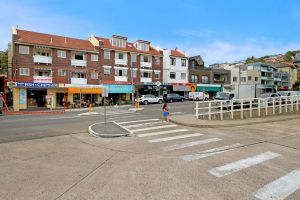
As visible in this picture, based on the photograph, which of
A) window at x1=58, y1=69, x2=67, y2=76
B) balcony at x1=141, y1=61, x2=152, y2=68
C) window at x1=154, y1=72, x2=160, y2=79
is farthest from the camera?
window at x1=154, y1=72, x2=160, y2=79

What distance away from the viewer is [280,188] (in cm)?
468

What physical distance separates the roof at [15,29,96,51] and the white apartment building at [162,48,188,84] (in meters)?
15.6

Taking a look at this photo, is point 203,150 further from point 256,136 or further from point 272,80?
point 272,80

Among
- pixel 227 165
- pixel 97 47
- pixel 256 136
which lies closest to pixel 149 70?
pixel 97 47

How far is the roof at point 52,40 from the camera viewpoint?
31.2m

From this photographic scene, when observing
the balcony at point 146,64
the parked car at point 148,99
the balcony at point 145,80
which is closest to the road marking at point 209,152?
the parked car at point 148,99

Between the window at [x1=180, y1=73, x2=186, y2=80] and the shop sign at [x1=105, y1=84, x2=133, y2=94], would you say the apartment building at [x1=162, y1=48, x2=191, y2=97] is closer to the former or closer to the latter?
the window at [x1=180, y1=73, x2=186, y2=80]

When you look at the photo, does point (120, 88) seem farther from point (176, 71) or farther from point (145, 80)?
point (176, 71)

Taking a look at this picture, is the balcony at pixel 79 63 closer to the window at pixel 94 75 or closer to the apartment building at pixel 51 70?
the apartment building at pixel 51 70

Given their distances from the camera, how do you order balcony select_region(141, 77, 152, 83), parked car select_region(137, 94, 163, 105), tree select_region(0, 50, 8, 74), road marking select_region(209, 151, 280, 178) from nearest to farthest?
road marking select_region(209, 151, 280, 178) → parked car select_region(137, 94, 163, 105) → balcony select_region(141, 77, 152, 83) → tree select_region(0, 50, 8, 74)

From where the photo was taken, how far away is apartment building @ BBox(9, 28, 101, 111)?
30219 millimetres

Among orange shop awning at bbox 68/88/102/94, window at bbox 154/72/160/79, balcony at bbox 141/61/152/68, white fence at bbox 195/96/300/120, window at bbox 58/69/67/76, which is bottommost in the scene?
white fence at bbox 195/96/300/120

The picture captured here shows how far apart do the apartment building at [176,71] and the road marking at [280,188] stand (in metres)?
39.1

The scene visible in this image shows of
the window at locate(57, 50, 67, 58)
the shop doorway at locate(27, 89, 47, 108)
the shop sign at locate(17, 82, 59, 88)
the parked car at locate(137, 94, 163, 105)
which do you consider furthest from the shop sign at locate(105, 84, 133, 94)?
the shop doorway at locate(27, 89, 47, 108)
